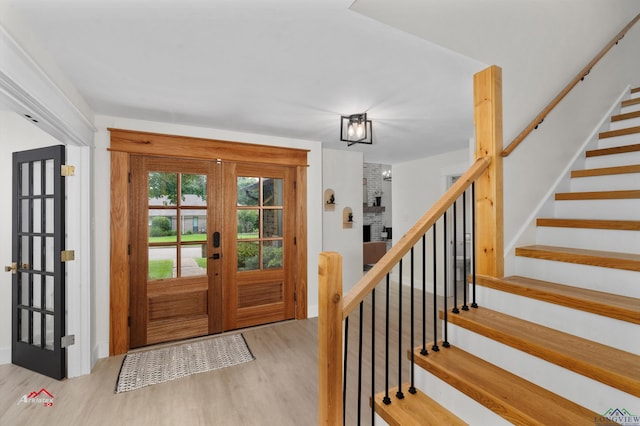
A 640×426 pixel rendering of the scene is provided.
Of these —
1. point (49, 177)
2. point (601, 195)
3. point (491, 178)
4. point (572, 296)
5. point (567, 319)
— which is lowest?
point (567, 319)

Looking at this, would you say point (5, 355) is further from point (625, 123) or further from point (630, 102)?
point (630, 102)

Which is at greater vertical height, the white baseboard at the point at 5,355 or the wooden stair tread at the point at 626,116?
the wooden stair tread at the point at 626,116

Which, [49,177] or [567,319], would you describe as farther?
[49,177]

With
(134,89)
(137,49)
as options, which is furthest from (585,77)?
(134,89)

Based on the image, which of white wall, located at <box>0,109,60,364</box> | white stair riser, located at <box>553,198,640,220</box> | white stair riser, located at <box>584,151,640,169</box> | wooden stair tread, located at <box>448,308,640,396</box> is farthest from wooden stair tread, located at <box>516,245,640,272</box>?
white wall, located at <box>0,109,60,364</box>

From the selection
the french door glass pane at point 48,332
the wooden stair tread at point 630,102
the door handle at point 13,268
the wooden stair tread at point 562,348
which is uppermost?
the wooden stair tread at point 630,102

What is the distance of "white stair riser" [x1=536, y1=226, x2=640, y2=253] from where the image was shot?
1.68m

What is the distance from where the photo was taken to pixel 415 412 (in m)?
1.45

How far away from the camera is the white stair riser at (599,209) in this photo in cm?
181

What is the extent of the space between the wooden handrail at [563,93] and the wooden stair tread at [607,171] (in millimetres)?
555

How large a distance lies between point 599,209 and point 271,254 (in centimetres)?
309

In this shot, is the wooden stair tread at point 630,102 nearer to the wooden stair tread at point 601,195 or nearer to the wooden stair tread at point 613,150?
the wooden stair tread at point 613,150

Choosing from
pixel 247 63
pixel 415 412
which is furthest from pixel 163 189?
pixel 415 412

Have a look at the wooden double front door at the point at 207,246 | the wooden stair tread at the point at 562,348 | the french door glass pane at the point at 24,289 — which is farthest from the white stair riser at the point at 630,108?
the french door glass pane at the point at 24,289
